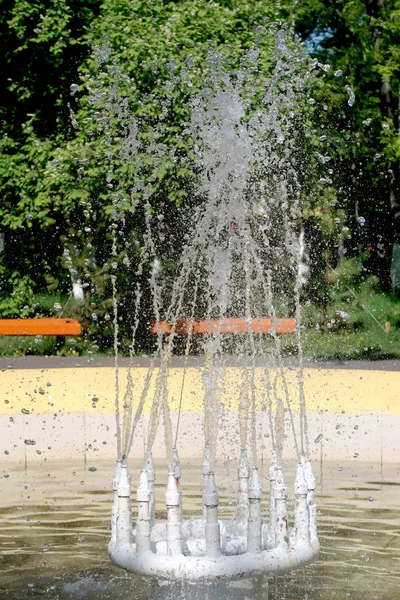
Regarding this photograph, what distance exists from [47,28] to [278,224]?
6.60 meters

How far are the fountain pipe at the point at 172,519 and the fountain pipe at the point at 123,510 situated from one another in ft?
0.79

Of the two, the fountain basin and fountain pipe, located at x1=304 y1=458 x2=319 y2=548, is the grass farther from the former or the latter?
the fountain basin

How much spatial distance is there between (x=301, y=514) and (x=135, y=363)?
34.1 feet

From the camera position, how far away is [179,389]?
13.0 metres

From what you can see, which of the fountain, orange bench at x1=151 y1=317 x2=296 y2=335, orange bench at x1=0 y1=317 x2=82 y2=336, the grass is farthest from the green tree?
orange bench at x1=0 y1=317 x2=82 y2=336

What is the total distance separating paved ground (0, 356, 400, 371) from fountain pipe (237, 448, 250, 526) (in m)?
8.38

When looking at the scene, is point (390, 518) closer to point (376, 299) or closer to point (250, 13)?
point (250, 13)

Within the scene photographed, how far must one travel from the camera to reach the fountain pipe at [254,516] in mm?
5578

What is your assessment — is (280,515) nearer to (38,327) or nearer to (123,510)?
(123,510)

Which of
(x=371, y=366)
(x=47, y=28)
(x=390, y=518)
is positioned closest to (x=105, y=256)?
(x=371, y=366)

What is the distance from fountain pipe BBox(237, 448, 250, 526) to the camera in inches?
253

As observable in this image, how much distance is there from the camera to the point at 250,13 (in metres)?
20.0

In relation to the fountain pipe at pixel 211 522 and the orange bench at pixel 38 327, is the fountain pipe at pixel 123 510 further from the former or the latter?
the orange bench at pixel 38 327

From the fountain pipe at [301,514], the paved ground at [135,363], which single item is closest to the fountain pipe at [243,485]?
the fountain pipe at [301,514]
